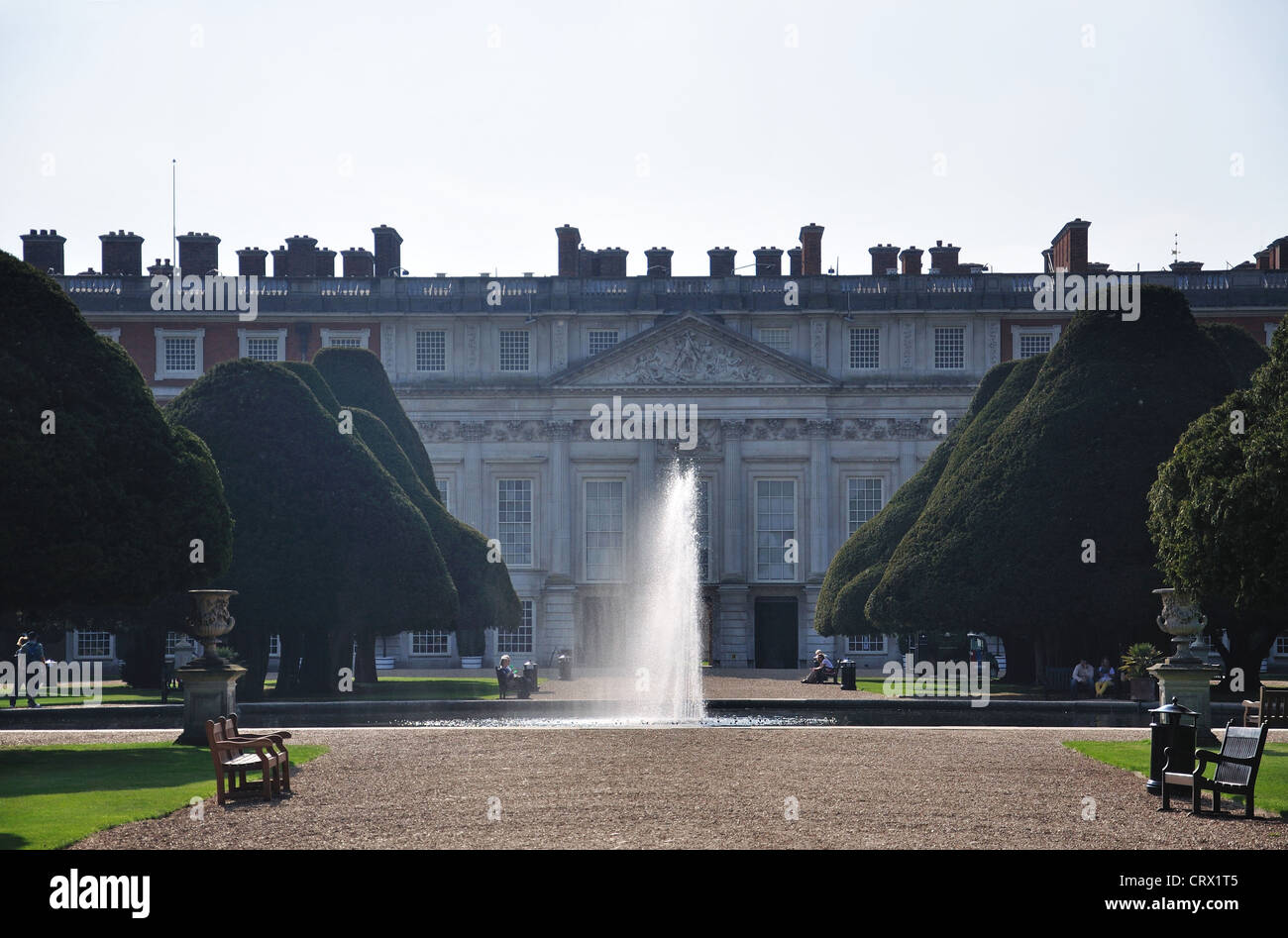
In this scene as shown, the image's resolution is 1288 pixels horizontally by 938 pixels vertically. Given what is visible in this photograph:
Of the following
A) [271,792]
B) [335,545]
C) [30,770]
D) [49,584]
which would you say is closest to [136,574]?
[49,584]

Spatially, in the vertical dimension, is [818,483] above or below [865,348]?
below

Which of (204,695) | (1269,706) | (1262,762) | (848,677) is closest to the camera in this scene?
(1262,762)

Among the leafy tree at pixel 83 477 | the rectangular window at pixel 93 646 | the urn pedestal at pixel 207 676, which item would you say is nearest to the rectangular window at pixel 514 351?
the rectangular window at pixel 93 646

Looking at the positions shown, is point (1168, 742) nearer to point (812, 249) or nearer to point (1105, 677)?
point (1105, 677)

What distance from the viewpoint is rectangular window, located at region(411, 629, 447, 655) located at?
5575cm

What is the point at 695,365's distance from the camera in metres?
56.0

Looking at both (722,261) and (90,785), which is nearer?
(90,785)

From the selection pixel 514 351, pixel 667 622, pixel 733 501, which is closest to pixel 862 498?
pixel 733 501

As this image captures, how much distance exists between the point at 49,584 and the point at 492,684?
2127cm

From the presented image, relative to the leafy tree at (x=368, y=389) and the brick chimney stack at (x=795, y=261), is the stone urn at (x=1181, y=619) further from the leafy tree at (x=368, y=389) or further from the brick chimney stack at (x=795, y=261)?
the brick chimney stack at (x=795, y=261)

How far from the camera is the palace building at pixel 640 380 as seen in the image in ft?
182

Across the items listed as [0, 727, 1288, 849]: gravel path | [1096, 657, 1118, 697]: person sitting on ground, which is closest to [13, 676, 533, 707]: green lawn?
[0, 727, 1288, 849]: gravel path

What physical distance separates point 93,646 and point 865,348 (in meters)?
28.3
